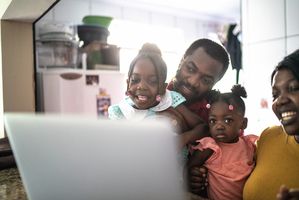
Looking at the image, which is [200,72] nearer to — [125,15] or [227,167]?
[227,167]

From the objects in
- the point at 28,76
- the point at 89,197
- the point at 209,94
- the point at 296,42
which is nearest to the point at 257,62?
the point at 296,42

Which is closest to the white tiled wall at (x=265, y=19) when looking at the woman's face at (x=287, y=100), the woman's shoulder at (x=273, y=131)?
the woman's shoulder at (x=273, y=131)

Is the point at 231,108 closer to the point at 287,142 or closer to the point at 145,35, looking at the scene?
the point at 287,142

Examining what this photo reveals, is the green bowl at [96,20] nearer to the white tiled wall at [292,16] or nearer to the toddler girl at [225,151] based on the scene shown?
the white tiled wall at [292,16]

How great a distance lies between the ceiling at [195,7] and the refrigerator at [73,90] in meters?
1.25

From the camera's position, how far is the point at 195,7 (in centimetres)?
426

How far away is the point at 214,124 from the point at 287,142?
7.4 inches

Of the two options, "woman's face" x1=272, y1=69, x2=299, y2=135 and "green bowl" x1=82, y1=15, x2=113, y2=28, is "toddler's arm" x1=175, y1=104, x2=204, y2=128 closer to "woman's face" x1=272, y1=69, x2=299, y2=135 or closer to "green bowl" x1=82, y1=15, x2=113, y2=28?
"woman's face" x1=272, y1=69, x2=299, y2=135

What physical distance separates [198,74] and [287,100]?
10.3 inches

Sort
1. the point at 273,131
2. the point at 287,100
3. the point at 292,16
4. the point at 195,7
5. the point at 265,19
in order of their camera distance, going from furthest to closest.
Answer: the point at 195,7
the point at 265,19
the point at 292,16
the point at 273,131
the point at 287,100

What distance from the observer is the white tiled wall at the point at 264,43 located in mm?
A: 1984

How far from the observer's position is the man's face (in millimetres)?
818

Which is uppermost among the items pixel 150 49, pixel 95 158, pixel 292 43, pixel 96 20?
pixel 96 20

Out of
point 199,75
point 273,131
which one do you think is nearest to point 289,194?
point 273,131
